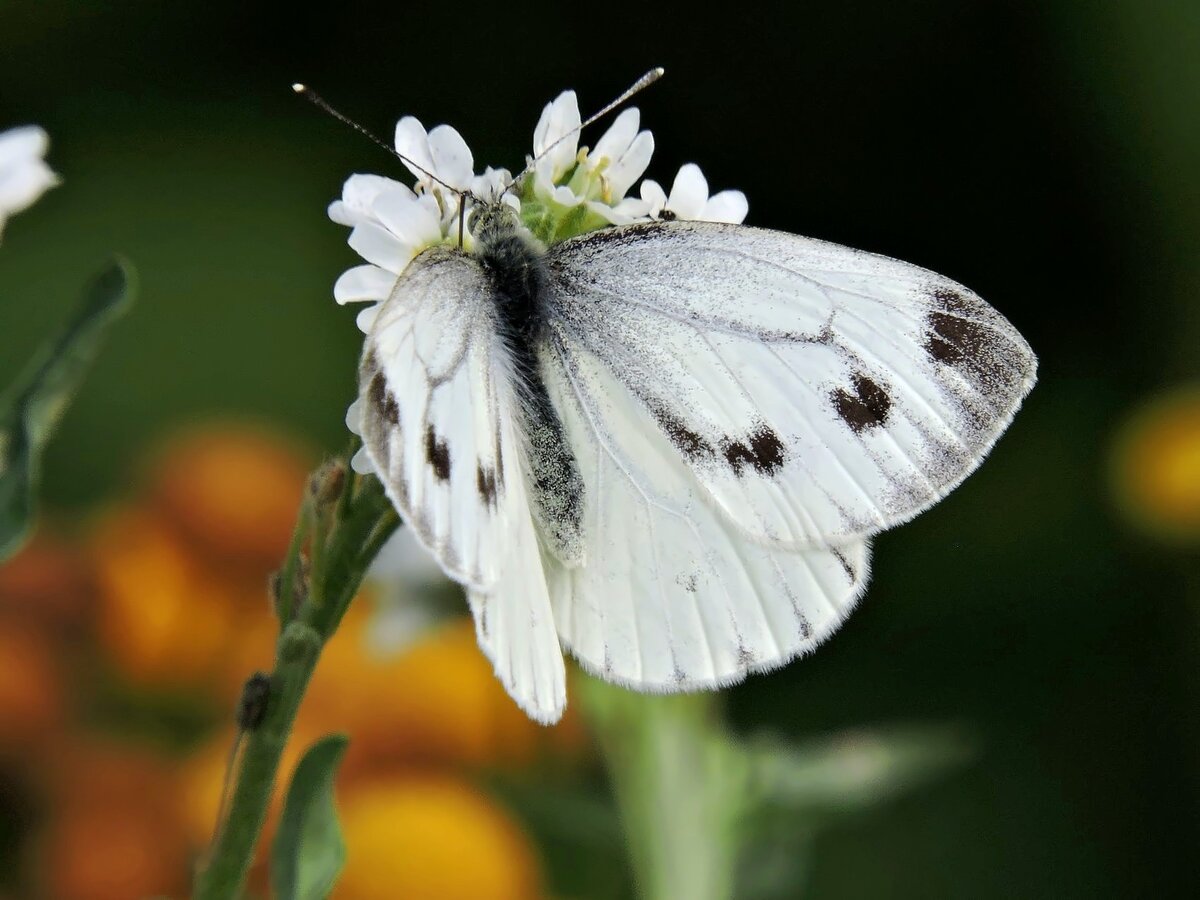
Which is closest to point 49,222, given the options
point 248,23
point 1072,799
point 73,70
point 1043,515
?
point 73,70

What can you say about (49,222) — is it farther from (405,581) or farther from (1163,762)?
(1163,762)

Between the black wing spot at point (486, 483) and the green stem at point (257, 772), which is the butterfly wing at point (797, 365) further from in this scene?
the green stem at point (257, 772)

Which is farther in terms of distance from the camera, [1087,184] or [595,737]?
[1087,184]

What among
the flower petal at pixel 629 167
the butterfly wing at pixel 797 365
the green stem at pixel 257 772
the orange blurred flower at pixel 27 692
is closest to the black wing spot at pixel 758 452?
the butterfly wing at pixel 797 365

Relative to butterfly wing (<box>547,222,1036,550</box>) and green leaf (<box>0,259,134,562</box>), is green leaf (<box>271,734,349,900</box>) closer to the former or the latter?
green leaf (<box>0,259,134,562</box>)

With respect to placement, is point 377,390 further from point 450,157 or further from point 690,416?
point 690,416

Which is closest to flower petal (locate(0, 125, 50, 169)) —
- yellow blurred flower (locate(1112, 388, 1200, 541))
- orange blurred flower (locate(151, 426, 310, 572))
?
orange blurred flower (locate(151, 426, 310, 572))
